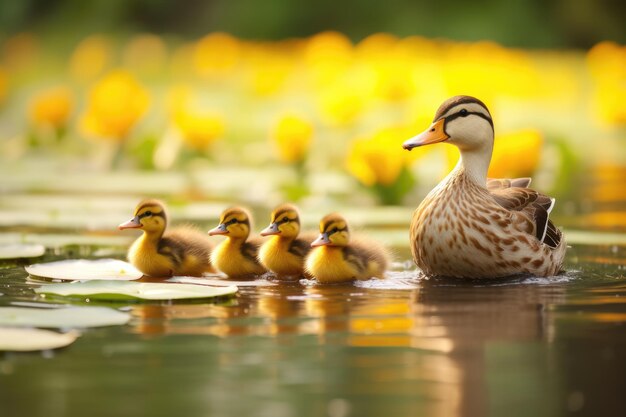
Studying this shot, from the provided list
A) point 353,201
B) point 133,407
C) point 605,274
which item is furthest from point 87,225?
point 133,407

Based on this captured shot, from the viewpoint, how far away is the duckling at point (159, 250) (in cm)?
604

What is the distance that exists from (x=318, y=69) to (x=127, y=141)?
359 centimetres

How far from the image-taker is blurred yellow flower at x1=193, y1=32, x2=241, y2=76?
47.7 feet

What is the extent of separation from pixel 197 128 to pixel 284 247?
4958mm

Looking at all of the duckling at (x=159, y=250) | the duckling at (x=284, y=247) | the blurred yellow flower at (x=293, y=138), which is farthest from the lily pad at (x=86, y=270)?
the blurred yellow flower at (x=293, y=138)

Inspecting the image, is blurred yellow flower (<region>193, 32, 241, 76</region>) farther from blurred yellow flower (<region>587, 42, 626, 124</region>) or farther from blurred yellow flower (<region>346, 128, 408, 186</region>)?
blurred yellow flower (<region>346, 128, 408, 186</region>)

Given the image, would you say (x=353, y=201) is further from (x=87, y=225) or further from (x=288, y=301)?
(x=288, y=301)

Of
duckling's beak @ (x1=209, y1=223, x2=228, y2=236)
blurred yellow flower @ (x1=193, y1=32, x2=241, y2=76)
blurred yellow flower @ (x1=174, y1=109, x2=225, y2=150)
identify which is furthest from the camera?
blurred yellow flower @ (x1=193, y1=32, x2=241, y2=76)

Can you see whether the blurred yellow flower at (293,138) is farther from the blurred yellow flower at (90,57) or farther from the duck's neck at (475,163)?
the blurred yellow flower at (90,57)

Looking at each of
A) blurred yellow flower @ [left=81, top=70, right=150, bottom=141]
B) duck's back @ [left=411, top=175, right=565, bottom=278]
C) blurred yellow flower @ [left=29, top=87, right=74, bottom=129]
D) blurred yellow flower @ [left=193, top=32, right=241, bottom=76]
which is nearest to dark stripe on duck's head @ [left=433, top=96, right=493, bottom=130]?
duck's back @ [left=411, top=175, right=565, bottom=278]

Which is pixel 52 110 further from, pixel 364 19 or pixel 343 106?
pixel 364 19

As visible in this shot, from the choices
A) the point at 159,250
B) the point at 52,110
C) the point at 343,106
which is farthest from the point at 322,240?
the point at 52,110

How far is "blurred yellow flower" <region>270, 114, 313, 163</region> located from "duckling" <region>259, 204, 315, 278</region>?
400 cm

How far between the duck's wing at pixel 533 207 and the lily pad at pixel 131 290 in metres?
1.31
